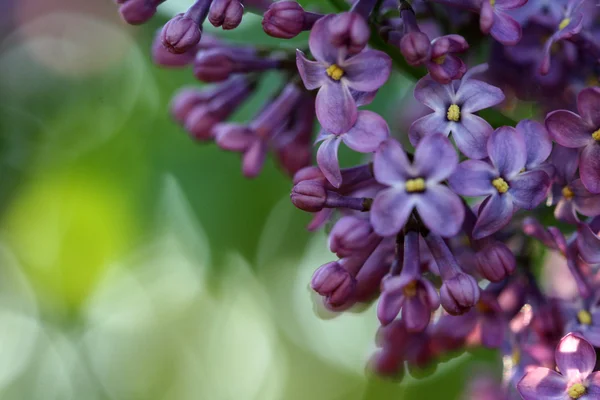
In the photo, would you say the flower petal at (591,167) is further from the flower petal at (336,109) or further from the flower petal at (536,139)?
the flower petal at (336,109)

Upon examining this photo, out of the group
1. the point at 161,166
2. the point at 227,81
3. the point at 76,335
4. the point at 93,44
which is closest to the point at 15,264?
the point at 76,335

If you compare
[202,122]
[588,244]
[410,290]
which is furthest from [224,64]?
[588,244]

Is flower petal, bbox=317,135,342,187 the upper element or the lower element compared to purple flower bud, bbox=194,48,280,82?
upper

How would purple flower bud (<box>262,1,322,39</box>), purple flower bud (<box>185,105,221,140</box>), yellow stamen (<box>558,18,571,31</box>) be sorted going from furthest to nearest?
purple flower bud (<box>185,105,221,140</box>) < yellow stamen (<box>558,18,571,31</box>) < purple flower bud (<box>262,1,322,39</box>)

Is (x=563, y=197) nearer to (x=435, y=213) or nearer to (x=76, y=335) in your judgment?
(x=435, y=213)

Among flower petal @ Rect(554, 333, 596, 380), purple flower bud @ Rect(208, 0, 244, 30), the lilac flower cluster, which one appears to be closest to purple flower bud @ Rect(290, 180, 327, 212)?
the lilac flower cluster

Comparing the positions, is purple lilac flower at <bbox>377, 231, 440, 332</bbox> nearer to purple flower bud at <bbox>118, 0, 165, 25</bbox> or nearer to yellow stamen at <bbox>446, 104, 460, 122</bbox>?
yellow stamen at <bbox>446, 104, 460, 122</bbox>

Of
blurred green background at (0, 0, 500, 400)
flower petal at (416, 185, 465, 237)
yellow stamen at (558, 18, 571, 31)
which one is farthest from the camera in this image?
blurred green background at (0, 0, 500, 400)
